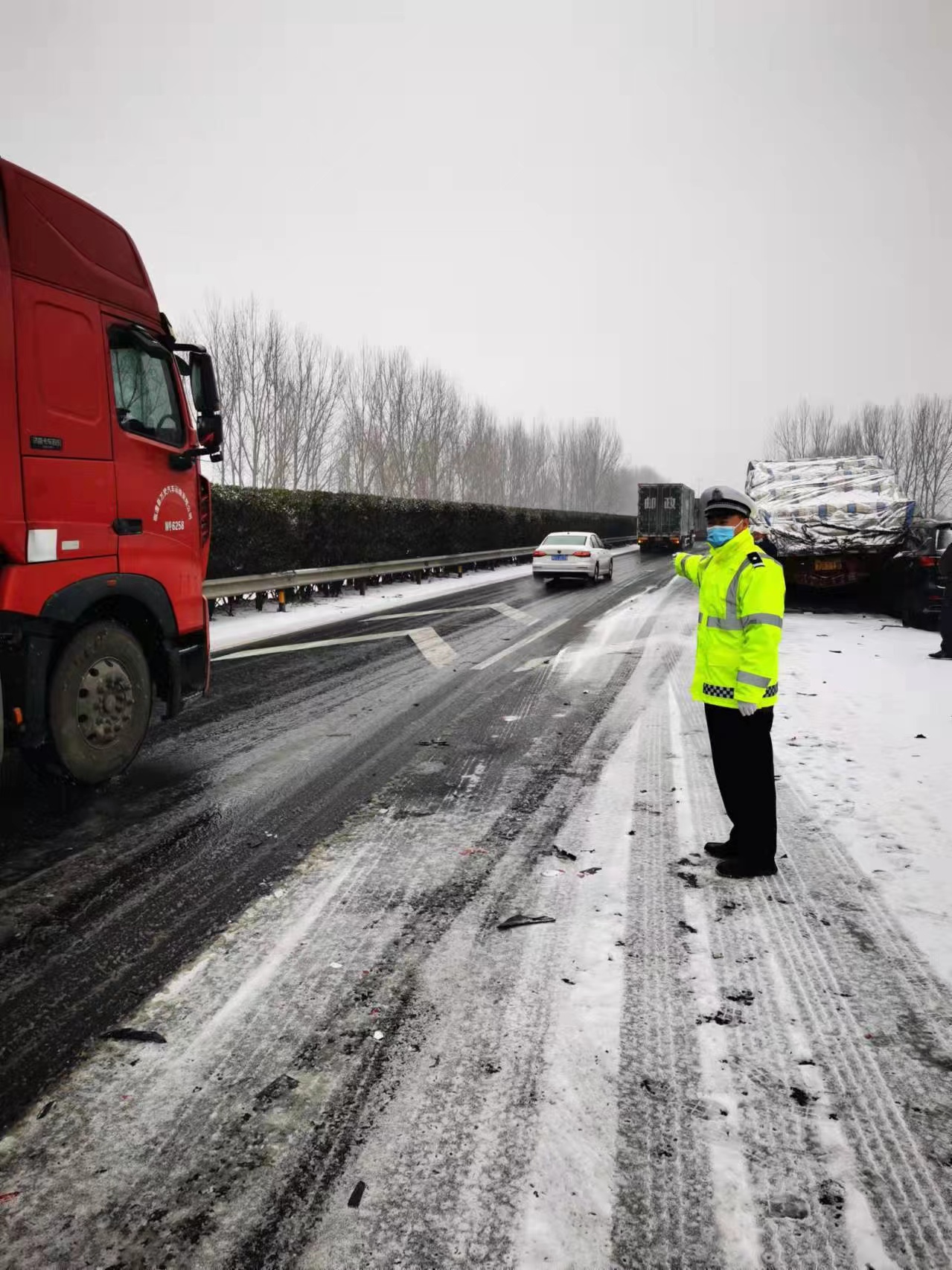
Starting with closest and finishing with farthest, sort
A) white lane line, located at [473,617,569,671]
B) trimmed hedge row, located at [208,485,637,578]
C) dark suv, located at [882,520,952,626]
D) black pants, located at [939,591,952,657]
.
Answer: white lane line, located at [473,617,569,671] → black pants, located at [939,591,952,657] → dark suv, located at [882,520,952,626] → trimmed hedge row, located at [208,485,637,578]

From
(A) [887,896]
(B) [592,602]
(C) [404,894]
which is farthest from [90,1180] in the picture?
(B) [592,602]

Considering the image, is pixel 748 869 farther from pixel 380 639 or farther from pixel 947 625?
pixel 380 639

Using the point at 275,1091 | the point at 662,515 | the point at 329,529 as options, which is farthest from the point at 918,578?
the point at 662,515

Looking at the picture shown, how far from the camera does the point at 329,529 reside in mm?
17000

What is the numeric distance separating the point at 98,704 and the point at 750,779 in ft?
12.7

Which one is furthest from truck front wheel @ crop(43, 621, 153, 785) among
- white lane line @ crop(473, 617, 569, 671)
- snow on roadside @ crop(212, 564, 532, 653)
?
snow on roadside @ crop(212, 564, 532, 653)

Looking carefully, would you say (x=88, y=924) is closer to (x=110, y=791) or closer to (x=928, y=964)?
(x=110, y=791)

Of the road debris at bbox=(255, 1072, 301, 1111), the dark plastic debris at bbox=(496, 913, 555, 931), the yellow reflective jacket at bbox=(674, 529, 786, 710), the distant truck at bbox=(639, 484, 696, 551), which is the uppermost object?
the distant truck at bbox=(639, 484, 696, 551)

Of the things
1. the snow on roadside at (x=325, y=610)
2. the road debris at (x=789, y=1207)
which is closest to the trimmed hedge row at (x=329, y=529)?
the snow on roadside at (x=325, y=610)

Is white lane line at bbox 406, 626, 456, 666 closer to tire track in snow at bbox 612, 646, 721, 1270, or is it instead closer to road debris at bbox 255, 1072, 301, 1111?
tire track in snow at bbox 612, 646, 721, 1270

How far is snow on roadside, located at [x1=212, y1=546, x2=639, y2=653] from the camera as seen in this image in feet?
37.9

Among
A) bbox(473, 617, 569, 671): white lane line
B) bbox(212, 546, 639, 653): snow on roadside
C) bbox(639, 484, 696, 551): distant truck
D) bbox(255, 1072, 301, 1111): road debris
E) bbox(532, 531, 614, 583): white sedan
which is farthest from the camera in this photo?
bbox(639, 484, 696, 551): distant truck

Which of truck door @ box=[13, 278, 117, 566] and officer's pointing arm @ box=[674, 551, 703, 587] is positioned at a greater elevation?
truck door @ box=[13, 278, 117, 566]

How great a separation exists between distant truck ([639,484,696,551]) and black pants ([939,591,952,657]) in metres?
28.4
